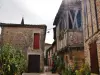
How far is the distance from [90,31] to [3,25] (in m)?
13.9

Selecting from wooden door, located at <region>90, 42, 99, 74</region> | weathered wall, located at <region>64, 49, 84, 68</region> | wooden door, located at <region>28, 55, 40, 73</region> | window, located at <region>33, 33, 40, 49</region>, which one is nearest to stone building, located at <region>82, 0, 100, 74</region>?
wooden door, located at <region>90, 42, 99, 74</region>

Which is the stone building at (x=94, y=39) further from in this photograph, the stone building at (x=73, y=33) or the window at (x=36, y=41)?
the window at (x=36, y=41)

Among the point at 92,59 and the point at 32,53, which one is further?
the point at 32,53

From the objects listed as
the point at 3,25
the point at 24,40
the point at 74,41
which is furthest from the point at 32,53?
the point at 74,41

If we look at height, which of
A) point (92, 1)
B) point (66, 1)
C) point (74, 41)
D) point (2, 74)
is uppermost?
point (66, 1)

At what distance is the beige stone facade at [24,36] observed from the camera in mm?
17844

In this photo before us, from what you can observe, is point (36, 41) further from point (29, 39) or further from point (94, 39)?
point (94, 39)

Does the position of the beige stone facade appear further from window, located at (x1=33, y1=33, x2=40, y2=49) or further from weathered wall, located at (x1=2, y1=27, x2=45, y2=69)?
window, located at (x1=33, y1=33, x2=40, y2=49)

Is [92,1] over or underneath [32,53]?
over

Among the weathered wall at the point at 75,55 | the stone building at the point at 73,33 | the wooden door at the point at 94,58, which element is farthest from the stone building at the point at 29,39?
the wooden door at the point at 94,58

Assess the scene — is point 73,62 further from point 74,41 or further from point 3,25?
point 3,25

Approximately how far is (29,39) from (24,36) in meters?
0.84

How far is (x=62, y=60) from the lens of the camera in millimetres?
13492

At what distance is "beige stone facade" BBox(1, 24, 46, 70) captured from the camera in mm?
17844
